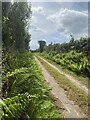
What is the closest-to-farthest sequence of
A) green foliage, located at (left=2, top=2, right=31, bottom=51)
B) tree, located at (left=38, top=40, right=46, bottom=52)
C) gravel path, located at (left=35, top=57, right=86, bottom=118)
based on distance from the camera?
gravel path, located at (left=35, top=57, right=86, bottom=118) < green foliage, located at (left=2, top=2, right=31, bottom=51) < tree, located at (left=38, top=40, right=46, bottom=52)

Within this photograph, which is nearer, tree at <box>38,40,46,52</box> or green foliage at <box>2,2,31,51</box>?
green foliage at <box>2,2,31,51</box>

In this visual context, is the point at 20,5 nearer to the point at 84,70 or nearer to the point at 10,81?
the point at 10,81

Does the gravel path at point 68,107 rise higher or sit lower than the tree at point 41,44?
lower

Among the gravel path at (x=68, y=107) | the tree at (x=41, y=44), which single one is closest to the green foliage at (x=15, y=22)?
the gravel path at (x=68, y=107)

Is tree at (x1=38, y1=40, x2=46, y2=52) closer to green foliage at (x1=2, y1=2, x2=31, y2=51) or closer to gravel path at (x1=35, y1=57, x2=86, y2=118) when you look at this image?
green foliage at (x1=2, y1=2, x2=31, y2=51)

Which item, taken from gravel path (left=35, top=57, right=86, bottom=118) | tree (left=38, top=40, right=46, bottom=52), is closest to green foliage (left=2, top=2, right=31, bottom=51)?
gravel path (left=35, top=57, right=86, bottom=118)

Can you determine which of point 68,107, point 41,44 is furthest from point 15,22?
point 41,44

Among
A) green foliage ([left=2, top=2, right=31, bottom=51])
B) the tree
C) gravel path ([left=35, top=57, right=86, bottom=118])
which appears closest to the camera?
gravel path ([left=35, top=57, right=86, bottom=118])

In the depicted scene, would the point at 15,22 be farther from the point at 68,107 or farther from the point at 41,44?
the point at 41,44

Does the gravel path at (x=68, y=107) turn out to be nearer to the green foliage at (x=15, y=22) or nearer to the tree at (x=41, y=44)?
the green foliage at (x=15, y=22)

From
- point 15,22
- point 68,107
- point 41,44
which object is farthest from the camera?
point 41,44

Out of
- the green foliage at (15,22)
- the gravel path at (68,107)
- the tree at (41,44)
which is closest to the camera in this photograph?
the gravel path at (68,107)

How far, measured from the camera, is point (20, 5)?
1766 centimetres

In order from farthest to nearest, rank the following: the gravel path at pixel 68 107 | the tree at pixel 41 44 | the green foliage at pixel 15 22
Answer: the tree at pixel 41 44
the green foliage at pixel 15 22
the gravel path at pixel 68 107
